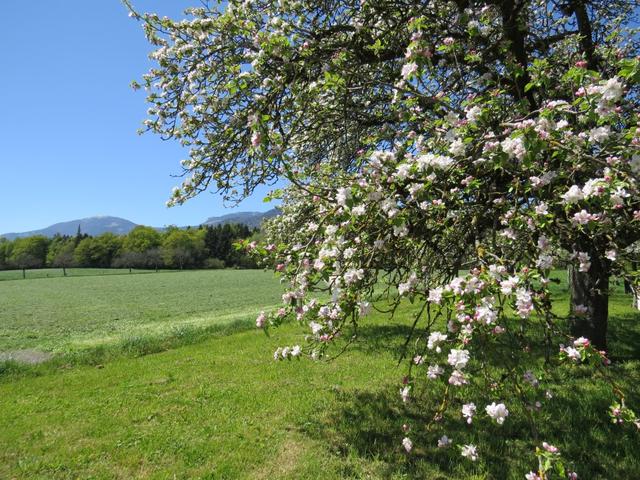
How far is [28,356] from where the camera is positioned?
12.7m

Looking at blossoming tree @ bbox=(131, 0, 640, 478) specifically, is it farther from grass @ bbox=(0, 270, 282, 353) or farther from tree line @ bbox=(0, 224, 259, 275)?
tree line @ bbox=(0, 224, 259, 275)

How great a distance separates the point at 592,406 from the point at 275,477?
496 centimetres

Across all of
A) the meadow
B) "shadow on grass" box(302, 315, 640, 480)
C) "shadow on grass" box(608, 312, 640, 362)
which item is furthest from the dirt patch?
"shadow on grass" box(608, 312, 640, 362)

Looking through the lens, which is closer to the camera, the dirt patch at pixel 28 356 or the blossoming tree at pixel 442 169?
the blossoming tree at pixel 442 169

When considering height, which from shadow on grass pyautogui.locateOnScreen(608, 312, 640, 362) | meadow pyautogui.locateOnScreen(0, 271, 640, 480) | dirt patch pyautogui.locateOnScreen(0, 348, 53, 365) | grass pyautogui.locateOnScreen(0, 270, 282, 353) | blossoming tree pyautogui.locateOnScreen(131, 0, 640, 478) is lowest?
grass pyautogui.locateOnScreen(0, 270, 282, 353)

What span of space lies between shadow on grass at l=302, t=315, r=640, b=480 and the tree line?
8924 cm

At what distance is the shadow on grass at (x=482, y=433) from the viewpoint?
4.70 metres

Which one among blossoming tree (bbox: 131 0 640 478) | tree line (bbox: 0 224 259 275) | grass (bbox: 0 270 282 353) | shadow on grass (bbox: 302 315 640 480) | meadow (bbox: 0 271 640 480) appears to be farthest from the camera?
tree line (bbox: 0 224 259 275)

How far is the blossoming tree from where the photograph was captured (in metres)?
2.81

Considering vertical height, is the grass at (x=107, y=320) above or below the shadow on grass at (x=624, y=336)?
below

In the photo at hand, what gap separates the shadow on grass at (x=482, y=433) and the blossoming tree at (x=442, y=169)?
0.49 meters

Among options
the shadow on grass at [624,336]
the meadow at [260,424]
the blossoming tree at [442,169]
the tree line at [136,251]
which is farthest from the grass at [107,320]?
the tree line at [136,251]

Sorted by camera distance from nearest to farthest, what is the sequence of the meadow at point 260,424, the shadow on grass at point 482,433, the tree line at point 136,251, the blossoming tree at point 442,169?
the blossoming tree at point 442,169, the shadow on grass at point 482,433, the meadow at point 260,424, the tree line at point 136,251

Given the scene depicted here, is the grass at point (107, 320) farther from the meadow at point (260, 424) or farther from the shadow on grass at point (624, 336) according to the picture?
the shadow on grass at point (624, 336)
